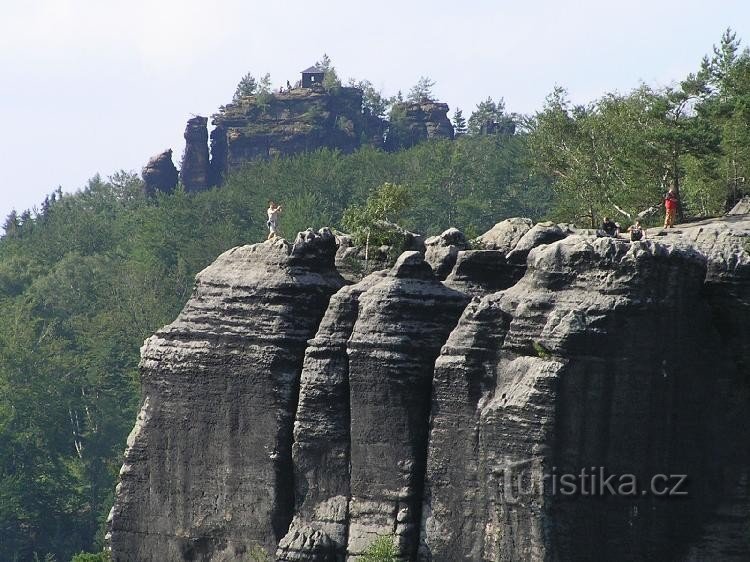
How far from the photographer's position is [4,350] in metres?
107

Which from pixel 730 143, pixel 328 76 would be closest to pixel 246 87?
pixel 328 76

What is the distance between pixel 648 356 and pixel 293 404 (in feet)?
26.2

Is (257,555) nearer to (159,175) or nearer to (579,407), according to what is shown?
(579,407)

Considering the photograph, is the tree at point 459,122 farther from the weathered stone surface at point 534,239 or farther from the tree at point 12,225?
the weathered stone surface at point 534,239

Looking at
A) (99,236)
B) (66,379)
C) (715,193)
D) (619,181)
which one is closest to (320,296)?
(715,193)

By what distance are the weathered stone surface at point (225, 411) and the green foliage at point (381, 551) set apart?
2.87 meters

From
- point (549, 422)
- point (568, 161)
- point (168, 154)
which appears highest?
point (168, 154)

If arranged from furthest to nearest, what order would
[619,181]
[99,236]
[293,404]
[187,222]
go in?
[99,236]
[187,222]
[619,181]
[293,404]

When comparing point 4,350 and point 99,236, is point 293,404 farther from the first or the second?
point 99,236

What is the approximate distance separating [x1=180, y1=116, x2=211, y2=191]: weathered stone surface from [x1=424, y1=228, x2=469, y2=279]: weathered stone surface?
113 m

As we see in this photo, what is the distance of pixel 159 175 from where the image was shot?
154750 mm

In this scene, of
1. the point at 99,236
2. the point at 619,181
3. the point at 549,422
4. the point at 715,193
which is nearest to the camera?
the point at 549,422

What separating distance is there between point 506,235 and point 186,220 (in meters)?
90.4

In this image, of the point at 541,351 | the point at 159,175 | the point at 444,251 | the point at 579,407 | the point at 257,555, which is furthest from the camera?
the point at 159,175
